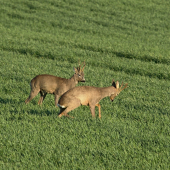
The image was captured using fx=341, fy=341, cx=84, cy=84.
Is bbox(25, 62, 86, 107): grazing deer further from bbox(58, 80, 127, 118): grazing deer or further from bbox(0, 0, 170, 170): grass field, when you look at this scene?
bbox(58, 80, 127, 118): grazing deer

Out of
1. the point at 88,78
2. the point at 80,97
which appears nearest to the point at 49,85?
the point at 80,97

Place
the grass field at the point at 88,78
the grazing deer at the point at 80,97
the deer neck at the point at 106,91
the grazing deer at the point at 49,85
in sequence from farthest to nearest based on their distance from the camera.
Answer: the grazing deer at the point at 49,85 < the deer neck at the point at 106,91 < the grazing deer at the point at 80,97 < the grass field at the point at 88,78

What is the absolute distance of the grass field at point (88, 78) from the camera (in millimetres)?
6906

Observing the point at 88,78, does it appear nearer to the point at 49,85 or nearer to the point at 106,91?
the point at 49,85

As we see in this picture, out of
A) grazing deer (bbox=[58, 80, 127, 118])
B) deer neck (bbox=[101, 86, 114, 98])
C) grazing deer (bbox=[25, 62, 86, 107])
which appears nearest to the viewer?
grazing deer (bbox=[58, 80, 127, 118])

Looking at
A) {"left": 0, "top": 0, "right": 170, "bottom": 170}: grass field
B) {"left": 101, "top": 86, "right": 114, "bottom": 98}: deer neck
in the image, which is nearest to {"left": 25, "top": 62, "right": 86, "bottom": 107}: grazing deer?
{"left": 0, "top": 0, "right": 170, "bottom": 170}: grass field

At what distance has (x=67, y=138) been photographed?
7578 millimetres

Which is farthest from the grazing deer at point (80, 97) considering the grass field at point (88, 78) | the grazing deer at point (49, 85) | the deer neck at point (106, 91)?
the grazing deer at point (49, 85)

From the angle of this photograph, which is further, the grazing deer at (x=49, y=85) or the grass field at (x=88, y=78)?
the grazing deer at (x=49, y=85)

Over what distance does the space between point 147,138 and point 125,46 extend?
582 inches

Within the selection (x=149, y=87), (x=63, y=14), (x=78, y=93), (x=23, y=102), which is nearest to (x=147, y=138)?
(x=78, y=93)

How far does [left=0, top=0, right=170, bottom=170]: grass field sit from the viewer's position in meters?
6.91

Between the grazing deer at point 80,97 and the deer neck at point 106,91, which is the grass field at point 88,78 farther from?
the deer neck at point 106,91

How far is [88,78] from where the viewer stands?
14.5 metres
